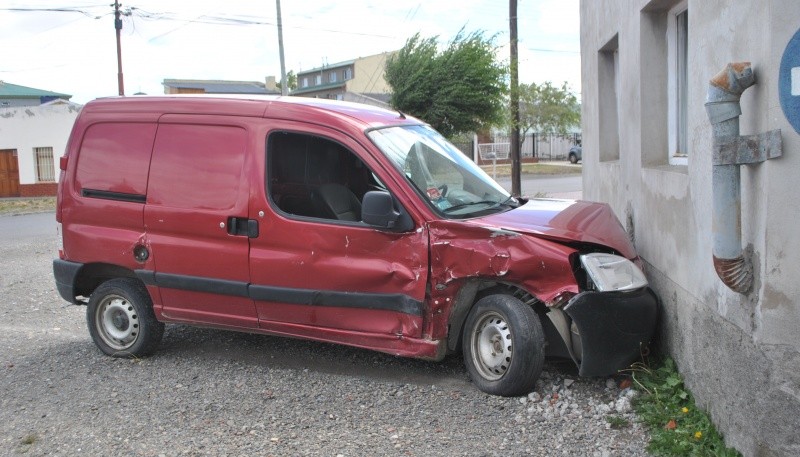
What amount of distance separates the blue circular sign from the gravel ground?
78.9 inches

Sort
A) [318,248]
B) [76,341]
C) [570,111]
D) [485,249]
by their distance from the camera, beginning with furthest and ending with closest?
[570,111] → [76,341] → [318,248] → [485,249]

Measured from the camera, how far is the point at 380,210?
5191 millimetres

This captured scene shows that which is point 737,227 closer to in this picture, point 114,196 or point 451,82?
point 114,196

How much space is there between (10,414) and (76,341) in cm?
185

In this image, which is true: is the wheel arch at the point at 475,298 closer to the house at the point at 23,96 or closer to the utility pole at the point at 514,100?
the utility pole at the point at 514,100

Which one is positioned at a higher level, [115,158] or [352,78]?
[352,78]

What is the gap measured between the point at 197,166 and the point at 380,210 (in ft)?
5.35

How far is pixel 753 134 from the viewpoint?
142 inches

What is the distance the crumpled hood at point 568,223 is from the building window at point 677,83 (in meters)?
0.92

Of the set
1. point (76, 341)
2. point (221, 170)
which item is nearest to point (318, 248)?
point (221, 170)

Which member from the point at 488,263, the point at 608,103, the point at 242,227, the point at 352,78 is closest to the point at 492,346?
the point at 488,263

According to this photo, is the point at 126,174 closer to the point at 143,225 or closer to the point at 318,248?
the point at 143,225

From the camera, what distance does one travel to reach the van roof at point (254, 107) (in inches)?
226

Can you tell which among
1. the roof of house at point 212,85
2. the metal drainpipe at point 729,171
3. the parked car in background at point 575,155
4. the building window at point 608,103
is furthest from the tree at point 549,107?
the metal drainpipe at point 729,171
